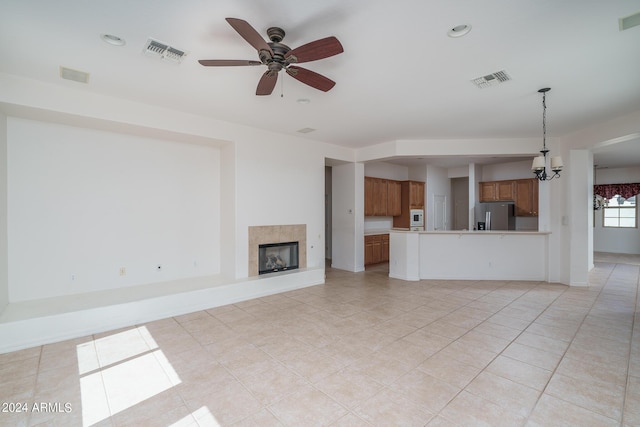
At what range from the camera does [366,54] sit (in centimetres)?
270

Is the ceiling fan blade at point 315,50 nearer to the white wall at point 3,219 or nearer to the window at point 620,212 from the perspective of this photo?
the white wall at point 3,219

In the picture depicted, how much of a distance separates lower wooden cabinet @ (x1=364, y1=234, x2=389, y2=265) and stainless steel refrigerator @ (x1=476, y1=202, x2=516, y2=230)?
2493mm

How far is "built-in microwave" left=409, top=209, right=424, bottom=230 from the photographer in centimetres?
859

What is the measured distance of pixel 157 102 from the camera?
395cm

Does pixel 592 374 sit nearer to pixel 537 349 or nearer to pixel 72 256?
pixel 537 349

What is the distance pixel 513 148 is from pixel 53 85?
7.32 m

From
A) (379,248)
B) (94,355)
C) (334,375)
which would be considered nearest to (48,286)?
(94,355)

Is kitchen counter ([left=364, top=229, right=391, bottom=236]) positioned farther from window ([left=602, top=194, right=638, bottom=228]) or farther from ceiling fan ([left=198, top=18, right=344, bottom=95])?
window ([left=602, top=194, right=638, bottom=228])

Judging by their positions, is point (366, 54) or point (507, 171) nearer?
point (366, 54)

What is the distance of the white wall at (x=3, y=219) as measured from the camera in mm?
3447

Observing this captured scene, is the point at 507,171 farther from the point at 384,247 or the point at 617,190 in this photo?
the point at 617,190

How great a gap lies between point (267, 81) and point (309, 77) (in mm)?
387

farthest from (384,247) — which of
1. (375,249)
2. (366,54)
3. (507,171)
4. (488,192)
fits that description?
(366,54)

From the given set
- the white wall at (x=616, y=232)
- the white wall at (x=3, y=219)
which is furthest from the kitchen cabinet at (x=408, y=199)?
the white wall at (x=3, y=219)
